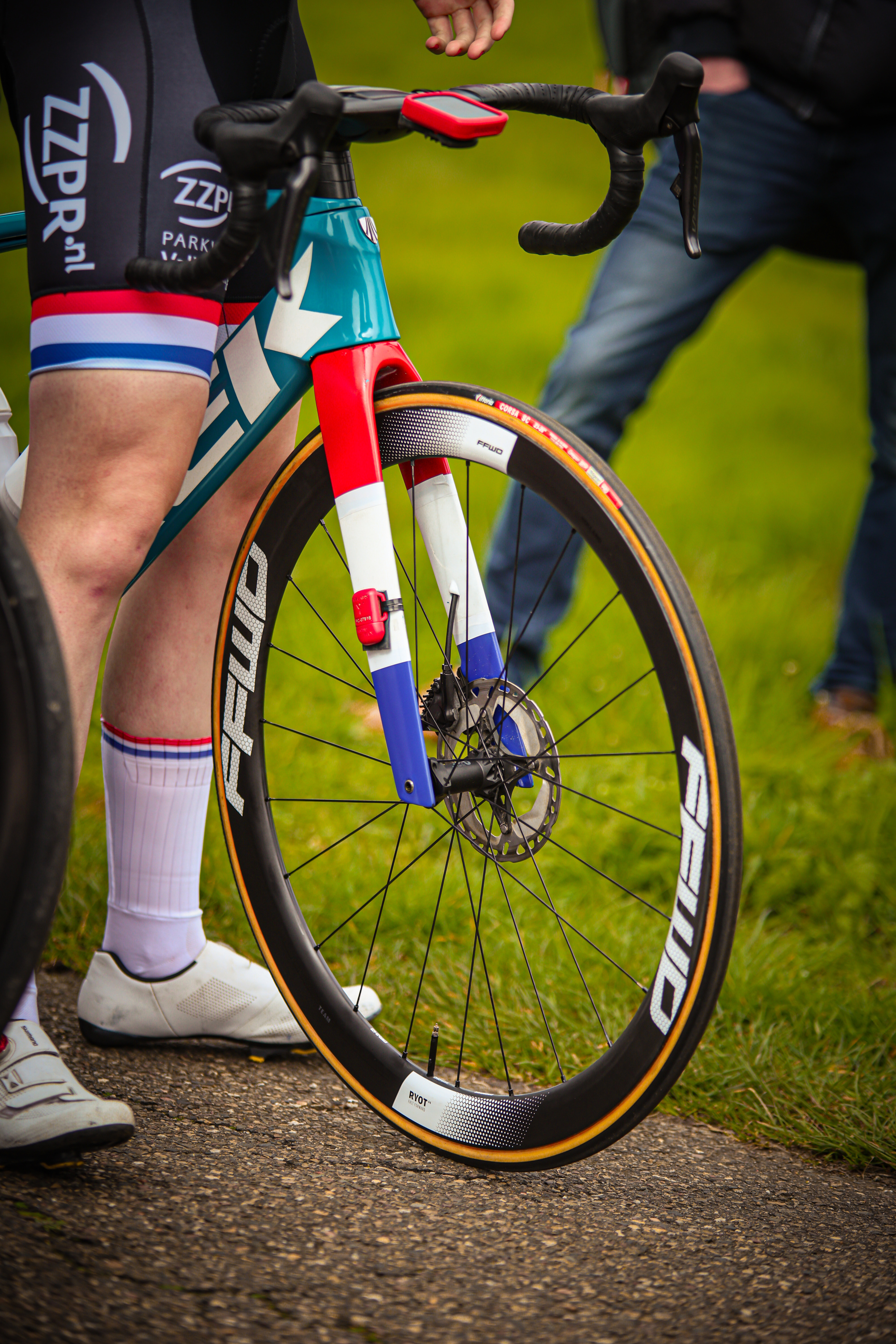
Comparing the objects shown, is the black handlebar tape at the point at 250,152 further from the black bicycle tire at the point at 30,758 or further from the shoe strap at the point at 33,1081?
the shoe strap at the point at 33,1081

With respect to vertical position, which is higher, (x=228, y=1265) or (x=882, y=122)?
(x=882, y=122)

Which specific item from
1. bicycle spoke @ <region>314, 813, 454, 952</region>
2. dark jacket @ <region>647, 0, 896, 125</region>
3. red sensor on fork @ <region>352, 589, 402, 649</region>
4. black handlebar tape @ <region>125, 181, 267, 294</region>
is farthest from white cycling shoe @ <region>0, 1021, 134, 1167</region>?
dark jacket @ <region>647, 0, 896, 125</region>

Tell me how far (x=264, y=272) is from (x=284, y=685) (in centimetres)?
175

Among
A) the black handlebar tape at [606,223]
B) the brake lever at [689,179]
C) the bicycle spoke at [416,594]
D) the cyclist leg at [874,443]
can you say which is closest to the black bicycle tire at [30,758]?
the bicycle spoke at [416,594]

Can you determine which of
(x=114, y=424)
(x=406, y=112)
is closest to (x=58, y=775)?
(x=114, y=424)

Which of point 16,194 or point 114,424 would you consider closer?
point 114,424

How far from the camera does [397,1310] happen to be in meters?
1.19

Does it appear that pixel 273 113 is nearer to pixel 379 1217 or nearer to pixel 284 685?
pixel 379 1217

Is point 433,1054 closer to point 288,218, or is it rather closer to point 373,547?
point 373,547

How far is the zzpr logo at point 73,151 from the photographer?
134 centimetres

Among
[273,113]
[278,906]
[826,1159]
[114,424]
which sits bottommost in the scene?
[826,1159]

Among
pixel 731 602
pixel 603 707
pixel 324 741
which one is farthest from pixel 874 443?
pixel 324 741

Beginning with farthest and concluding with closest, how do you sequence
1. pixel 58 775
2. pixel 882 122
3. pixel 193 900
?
pixel 882 122
pixel 193 900
pixel 58 775

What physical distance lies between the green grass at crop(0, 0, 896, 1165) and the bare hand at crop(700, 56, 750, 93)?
1.52 meters
